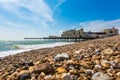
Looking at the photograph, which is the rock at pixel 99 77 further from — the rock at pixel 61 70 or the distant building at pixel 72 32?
the distant building at pixel 72 32

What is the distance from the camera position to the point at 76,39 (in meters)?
64.8

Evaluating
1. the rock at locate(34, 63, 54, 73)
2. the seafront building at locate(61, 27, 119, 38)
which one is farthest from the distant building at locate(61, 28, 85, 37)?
the rock at locate(34, 63, 54, 73)

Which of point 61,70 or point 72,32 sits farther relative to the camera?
point 72,32

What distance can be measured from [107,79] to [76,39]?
2411 inches

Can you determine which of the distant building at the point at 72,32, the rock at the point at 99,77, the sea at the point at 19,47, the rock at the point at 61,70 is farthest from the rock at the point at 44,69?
the distant building at the point at 72,32

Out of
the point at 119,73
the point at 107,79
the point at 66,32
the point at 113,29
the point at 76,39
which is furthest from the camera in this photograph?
the point at 66,32

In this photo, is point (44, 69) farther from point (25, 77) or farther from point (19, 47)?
point (19, 47)

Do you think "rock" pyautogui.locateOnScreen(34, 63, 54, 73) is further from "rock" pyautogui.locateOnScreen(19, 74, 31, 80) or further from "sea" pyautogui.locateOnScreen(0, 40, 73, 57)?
"sea" pyautogui.locateOnScreen(0, 40, 73, 57)

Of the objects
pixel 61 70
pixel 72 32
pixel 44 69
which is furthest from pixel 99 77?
pixel 72 32

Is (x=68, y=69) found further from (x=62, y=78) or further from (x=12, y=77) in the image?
(x=12, y=77)

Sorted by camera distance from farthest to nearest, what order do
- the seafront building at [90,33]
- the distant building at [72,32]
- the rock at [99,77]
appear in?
1. the distant building at [72,32]
2. the seafront building at [90,33]
3. the rock at [99,77]

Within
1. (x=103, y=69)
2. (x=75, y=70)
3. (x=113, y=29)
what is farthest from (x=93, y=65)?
(x=113, y=29)

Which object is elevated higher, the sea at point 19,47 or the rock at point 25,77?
the rock at point 25,77

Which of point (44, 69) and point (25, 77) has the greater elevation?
point (44, 69)
